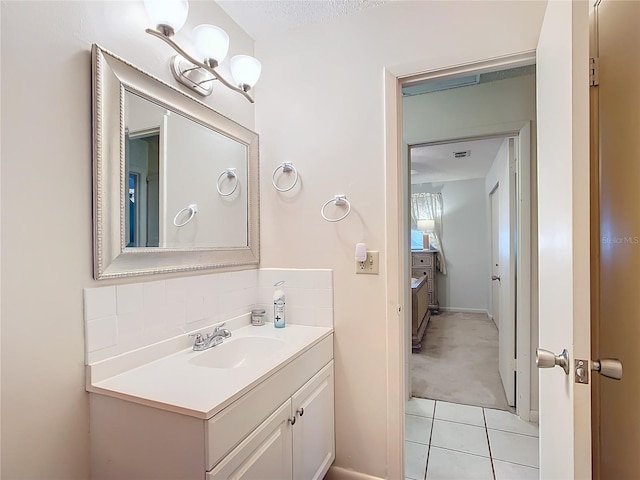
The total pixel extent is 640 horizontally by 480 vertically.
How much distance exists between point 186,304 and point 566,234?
134 cm

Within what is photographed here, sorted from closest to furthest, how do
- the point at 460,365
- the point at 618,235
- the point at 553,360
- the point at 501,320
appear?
the point at 553,360, the point at 618,235, the point at 501,320, the point at 460,365

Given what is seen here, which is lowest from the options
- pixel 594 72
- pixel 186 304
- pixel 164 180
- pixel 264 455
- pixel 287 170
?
pixel 264 455

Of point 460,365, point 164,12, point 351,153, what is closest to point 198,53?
point 164,12

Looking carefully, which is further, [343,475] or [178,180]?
[343,475]

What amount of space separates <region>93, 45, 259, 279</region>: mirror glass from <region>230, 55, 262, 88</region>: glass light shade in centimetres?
20

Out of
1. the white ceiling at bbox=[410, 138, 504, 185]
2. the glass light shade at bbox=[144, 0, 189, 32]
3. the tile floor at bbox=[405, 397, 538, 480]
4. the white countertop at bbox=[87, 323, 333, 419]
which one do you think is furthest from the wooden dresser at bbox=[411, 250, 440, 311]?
the glass light shade at bbox=[144, 0, 189, 32]

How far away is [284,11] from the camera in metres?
1.61

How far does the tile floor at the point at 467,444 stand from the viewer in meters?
1.74

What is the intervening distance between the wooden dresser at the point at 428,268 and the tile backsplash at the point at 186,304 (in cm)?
416

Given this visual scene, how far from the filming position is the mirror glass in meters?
1.05

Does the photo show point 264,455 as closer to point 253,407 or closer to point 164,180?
point 253,407

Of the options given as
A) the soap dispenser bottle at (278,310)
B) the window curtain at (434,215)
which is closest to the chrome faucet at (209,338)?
the soap dispenser bottle at (278,310)

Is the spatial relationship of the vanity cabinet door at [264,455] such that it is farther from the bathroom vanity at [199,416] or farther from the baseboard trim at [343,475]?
the baseboard trim at [343,475]

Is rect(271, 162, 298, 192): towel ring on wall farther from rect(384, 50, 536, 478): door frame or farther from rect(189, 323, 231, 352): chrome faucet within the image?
rect(189, 323, 231, 352): chrome faucet
